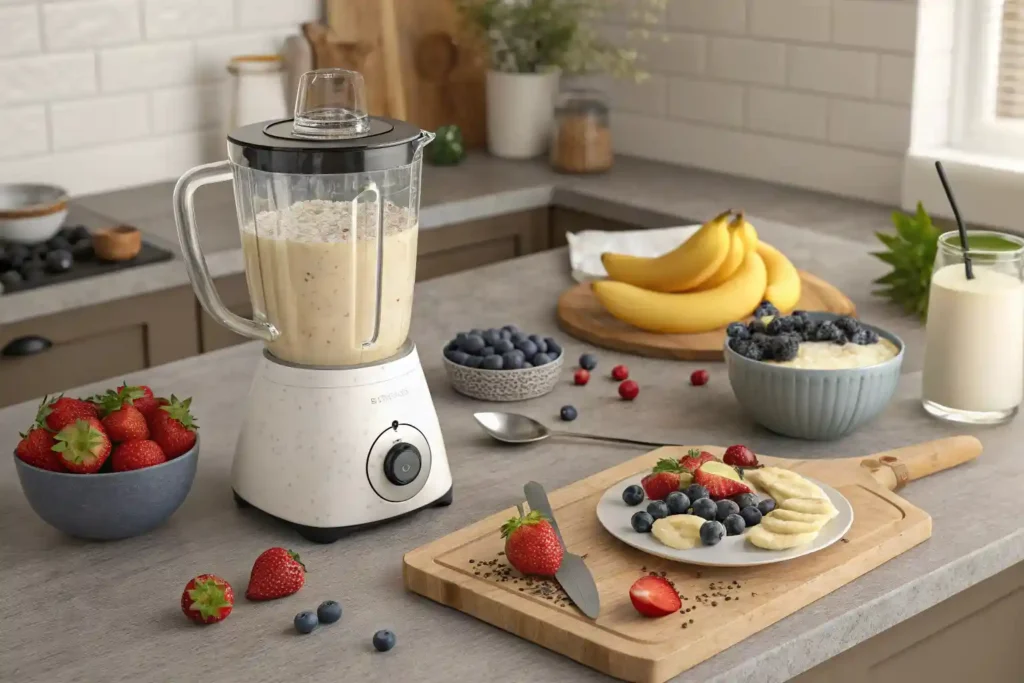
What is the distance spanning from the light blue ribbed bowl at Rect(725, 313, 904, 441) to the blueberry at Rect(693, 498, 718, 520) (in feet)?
1.03

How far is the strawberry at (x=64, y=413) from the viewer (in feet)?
4.18

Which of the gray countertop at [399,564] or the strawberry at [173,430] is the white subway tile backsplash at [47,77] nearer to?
the gray countertop at [399,564]

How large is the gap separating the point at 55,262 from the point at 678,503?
150 cm

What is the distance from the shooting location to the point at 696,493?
50.3 inches

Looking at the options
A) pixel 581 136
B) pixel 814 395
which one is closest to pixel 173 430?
pixel 814 395

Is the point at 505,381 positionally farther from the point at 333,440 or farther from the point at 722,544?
the point at 722,544

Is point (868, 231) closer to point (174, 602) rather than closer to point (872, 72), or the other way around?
point (872, 72)

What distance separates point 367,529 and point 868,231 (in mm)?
1698

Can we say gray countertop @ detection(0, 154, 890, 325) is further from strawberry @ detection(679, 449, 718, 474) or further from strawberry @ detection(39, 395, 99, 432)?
strawberry @ detection(679, 449, 718, 474)

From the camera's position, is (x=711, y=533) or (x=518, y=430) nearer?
(x=711, y=533)

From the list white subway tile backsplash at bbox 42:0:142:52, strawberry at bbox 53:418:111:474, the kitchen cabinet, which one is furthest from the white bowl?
strawberry at bbox 53:418:111:474

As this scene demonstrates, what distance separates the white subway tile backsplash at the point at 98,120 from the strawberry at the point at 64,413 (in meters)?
1.76

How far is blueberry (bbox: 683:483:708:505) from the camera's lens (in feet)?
4.18

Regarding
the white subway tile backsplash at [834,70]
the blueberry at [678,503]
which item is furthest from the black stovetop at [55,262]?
the white subway tile backsplash at [834,70]
